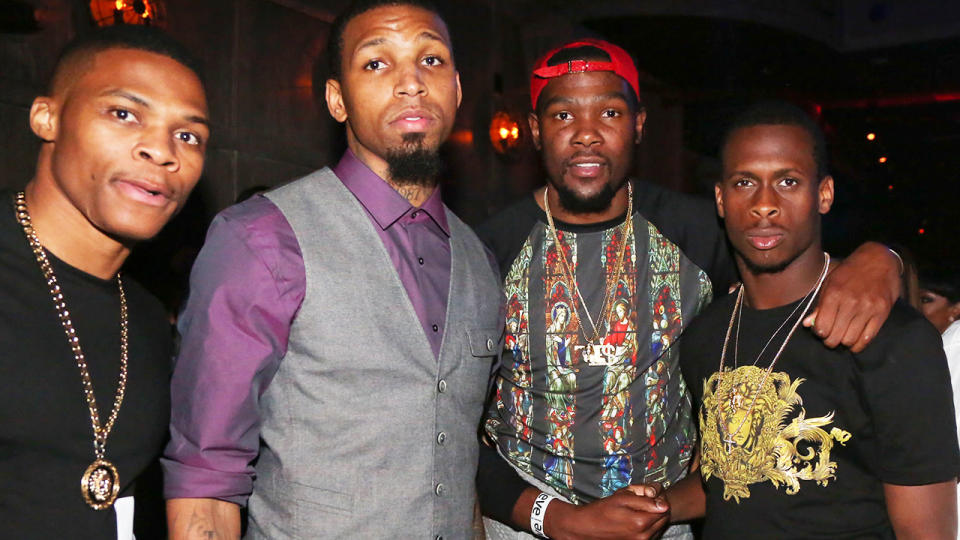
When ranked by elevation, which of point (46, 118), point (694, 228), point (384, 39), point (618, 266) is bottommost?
point (618, 266)

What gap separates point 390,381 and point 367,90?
0.69 meters

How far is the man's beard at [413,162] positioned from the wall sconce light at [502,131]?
5073 mm

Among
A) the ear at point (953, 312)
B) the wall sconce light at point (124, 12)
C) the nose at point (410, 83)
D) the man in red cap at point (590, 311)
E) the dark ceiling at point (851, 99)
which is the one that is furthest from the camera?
the dark ceiling at point (851, 99)

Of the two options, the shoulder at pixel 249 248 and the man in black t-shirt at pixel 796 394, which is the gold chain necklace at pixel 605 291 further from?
the shoulder at pixel 249 248

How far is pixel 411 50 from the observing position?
1956 mm

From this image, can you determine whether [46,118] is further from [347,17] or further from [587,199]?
[587,199]

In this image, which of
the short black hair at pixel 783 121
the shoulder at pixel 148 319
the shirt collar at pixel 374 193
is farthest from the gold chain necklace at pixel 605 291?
the shoulder at pixel 148 319

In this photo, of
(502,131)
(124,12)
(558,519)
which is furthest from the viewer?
(502,131)

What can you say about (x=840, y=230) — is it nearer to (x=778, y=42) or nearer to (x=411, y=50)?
(x=778, y=42)

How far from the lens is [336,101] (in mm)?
2047

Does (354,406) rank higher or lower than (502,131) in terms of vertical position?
lower

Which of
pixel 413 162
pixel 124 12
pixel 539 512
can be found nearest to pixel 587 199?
pixel 413 162

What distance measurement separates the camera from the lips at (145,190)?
1.61m

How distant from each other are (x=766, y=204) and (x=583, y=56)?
0.77m
